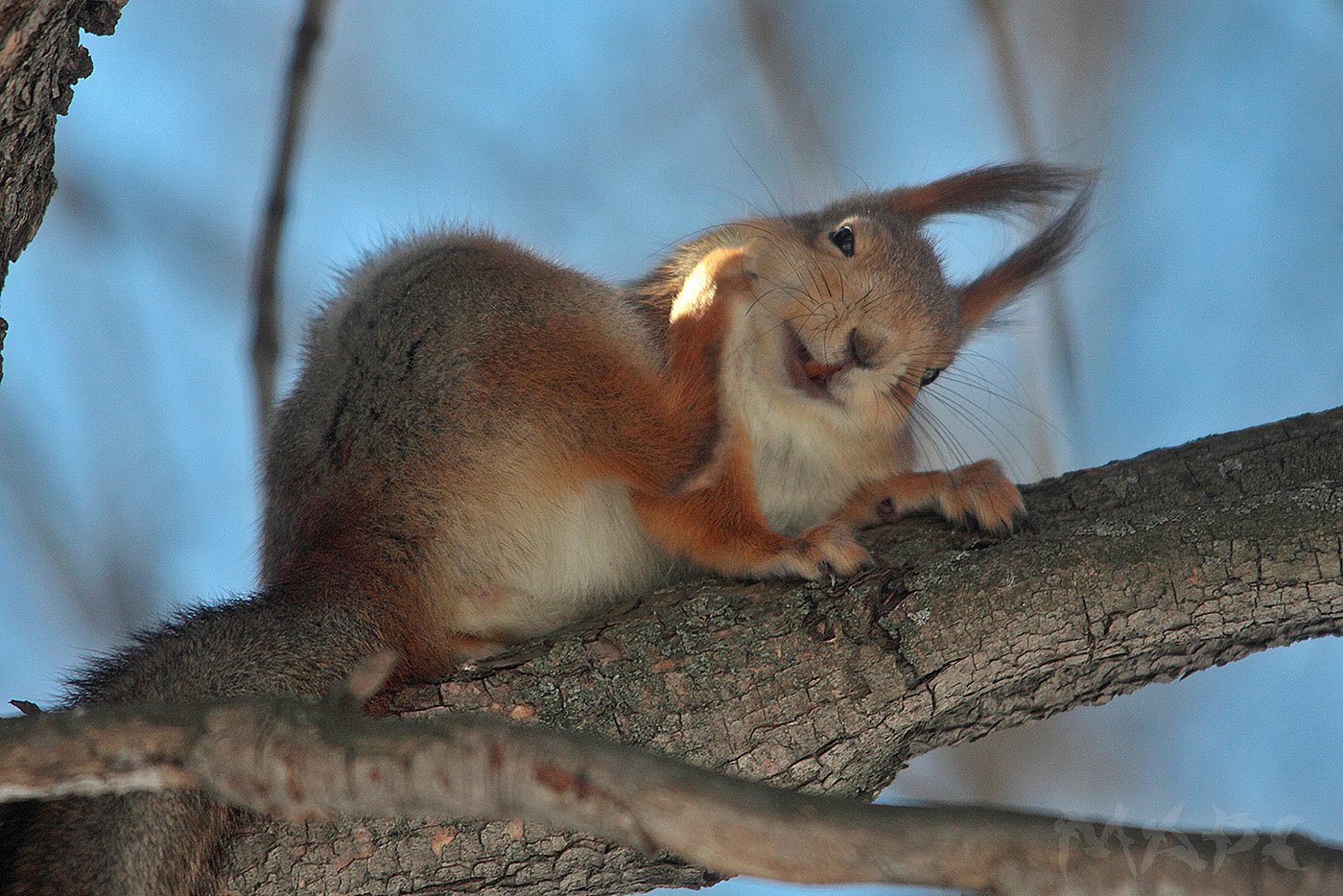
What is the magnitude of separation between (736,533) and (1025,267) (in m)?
1.24

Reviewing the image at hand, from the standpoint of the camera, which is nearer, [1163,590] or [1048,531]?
[1163,590]

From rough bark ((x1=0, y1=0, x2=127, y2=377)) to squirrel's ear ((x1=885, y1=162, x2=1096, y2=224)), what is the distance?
7.09 ft

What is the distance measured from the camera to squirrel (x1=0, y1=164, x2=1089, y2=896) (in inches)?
104

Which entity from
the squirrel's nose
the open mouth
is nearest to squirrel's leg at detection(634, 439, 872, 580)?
the open mouth

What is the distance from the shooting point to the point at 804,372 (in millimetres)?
3051

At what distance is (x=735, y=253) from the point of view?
123 inches

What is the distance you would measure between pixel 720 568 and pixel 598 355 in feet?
1.91

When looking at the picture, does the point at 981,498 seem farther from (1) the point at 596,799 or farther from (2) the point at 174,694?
(2) the point at 174,694

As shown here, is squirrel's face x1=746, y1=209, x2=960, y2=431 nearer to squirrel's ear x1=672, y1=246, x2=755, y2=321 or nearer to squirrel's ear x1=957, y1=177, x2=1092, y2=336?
squirrel's ear x1=672, y1=246, x2=755, y2=321

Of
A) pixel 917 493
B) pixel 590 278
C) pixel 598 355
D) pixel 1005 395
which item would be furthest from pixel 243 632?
pixel 1005 395

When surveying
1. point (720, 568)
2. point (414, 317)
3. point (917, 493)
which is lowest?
point (720, 568)

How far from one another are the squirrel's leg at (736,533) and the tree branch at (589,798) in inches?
49.2

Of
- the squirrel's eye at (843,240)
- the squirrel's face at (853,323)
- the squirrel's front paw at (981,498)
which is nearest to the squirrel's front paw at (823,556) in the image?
the squirrel's front paw at (981,498)

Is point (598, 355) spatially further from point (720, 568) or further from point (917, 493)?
point (917, 493)
